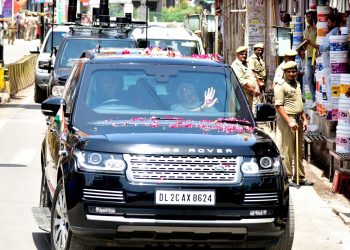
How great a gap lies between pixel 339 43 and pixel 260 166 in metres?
7.60

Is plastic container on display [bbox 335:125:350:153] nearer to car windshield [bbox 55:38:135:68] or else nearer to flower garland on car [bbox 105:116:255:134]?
flower garland on car [bbox 105:116:255:134]

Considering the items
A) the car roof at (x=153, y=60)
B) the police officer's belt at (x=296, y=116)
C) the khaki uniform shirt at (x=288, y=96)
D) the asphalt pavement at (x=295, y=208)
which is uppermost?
the car roof at (x=153, y=60)

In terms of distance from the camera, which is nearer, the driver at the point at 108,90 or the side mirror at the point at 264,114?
the driver at the point at 108,90

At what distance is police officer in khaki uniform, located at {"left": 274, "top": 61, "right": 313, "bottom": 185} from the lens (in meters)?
14.7

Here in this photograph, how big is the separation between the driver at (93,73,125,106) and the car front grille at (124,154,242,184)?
1361 mm

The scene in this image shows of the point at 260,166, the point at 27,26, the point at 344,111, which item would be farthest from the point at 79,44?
the point at 27,26

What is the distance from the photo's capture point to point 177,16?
2928 inches

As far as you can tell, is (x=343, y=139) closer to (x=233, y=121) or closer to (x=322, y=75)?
(x=322, y=75)

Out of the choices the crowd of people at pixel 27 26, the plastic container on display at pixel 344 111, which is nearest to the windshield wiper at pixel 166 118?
the plastic container on display at pixel 344 111

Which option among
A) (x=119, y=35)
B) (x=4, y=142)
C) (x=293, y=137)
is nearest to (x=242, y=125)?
(x=293, y=137)

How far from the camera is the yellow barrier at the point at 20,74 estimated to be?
3184 centimetres

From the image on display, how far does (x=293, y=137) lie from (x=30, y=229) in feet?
17.9

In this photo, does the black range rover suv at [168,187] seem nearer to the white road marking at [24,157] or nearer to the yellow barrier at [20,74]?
Answer: the white road marking at [24,157]

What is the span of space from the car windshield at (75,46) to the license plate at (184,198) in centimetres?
1370
